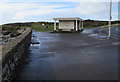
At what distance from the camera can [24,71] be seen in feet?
24.9

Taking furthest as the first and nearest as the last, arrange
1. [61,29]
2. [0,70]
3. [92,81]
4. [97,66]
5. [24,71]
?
[61,29] → [97,66] → [24,71] → [92,81] → [0,70]

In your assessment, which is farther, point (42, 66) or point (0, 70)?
point (42, 66)

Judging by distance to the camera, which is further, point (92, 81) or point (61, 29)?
point (61, 29)

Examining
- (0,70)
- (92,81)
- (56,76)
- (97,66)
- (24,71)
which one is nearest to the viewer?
(0,70)

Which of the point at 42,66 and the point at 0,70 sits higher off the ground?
the point at 0,70

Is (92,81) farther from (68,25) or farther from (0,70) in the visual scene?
(68,25)

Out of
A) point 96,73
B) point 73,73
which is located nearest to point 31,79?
point 73,73

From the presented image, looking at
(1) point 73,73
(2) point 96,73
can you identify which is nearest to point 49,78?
(1) point 73,73

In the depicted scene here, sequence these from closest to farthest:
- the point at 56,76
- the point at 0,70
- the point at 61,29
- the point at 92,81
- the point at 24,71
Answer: the point at 0,70 < the point at 92,81 < the point at 56,76 < the point at 24,71 < the point at 61,29

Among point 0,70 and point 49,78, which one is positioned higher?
point 0,70

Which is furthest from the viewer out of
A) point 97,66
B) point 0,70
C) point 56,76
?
point 97,66

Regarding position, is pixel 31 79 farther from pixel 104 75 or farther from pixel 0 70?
pixel 104 75

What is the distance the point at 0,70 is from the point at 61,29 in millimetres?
30322

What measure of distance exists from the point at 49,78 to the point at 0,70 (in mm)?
2111
